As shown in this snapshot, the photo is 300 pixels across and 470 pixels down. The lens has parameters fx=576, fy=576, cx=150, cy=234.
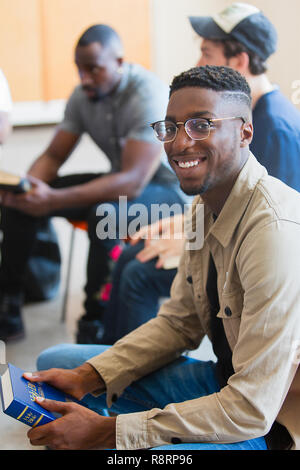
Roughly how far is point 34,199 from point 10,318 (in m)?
0.51

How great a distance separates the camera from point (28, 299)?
2.83 meters

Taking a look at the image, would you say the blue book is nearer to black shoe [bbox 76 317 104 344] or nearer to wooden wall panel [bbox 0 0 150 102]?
black shoe [bbox 76 317 104 344]

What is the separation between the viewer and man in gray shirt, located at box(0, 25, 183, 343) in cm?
236

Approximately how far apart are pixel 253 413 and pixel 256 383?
0.18 ft

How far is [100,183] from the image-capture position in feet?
7.84

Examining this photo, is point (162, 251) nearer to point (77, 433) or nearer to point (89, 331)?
point (89, 331)

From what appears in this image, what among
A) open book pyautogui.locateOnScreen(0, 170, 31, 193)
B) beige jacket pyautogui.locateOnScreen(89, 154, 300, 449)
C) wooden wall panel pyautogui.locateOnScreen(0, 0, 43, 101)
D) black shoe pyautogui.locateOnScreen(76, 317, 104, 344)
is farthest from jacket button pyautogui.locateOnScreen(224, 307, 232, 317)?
wooden wall panel pyautogui.locateOnScreen(0, 0, 43, 101)

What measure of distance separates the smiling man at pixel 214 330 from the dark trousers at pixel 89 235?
3.18 ft

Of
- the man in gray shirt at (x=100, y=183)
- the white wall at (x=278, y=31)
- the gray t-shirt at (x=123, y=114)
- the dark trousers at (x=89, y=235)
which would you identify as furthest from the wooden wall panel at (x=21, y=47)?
the dark trousers at (x=89, y=235)

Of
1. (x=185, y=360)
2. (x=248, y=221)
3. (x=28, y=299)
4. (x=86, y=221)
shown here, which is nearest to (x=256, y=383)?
(x=248, y=221)

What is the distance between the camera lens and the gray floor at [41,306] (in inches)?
70.3

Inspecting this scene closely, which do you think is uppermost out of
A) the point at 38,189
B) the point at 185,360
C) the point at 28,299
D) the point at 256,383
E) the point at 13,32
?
the point at 13,32

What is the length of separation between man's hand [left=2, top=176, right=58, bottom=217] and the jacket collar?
141cm

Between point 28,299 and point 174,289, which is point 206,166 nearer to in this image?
point 174,289
